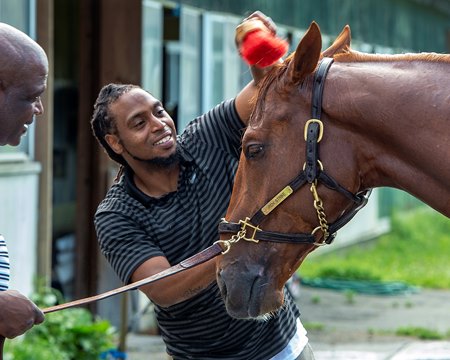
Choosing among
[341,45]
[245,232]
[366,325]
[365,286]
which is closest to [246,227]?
[245,232]

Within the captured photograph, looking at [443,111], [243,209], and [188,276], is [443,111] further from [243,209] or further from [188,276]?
[188,276]

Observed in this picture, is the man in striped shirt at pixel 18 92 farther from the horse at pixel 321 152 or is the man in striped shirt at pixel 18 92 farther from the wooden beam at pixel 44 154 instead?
the wooden beam at pixel 44 154

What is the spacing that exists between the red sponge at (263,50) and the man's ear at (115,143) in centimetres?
73

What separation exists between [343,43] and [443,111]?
1.50 ft

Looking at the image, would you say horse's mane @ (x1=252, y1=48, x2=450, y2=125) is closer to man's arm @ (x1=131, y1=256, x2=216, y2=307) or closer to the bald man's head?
man's arm @ (x1=131, y1=256, x2=216, y2=307)

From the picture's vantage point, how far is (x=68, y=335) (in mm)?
6961

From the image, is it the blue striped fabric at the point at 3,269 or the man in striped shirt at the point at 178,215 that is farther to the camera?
the man in striped shirt at the point at 178,215

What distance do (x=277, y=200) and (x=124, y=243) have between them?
28.2 inches

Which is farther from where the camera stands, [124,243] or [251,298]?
[124,243]

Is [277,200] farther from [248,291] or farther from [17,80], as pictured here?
[17,80]

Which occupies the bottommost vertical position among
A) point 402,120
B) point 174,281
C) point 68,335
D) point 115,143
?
point 68,335

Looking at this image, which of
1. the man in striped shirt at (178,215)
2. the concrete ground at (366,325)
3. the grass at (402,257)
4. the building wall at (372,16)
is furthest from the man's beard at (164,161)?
the grass at (402,257)

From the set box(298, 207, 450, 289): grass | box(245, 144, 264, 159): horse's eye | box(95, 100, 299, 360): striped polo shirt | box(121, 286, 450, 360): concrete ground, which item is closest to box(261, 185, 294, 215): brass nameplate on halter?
box(245, 144, 264, 159): horse's eye

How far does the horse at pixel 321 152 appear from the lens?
327cm
